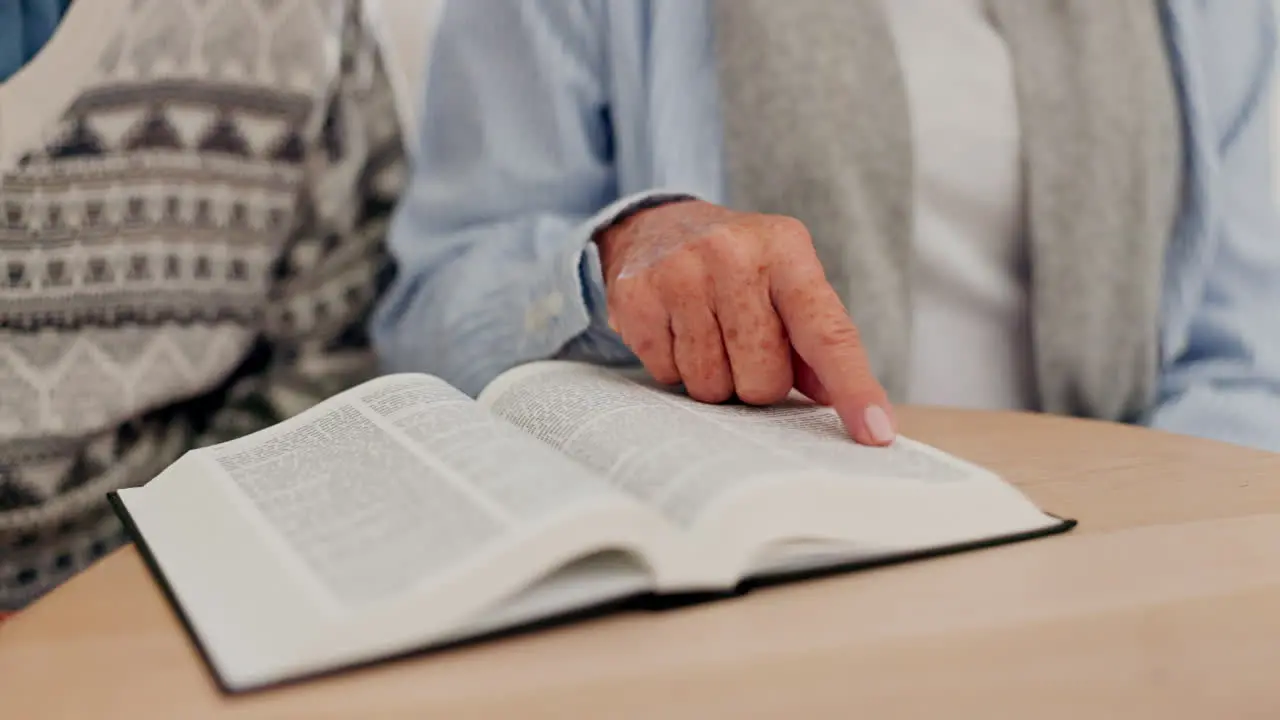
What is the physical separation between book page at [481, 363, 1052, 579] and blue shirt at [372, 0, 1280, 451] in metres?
0.28

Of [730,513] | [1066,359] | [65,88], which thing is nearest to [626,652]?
[730,513]

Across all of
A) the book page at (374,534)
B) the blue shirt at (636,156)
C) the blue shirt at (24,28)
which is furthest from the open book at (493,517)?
the blue shirt at (24,28)

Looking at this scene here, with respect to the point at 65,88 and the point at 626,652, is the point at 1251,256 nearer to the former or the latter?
the point at 626,652

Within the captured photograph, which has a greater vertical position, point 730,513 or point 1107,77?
point 1107,77

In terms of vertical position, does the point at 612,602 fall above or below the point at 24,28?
below

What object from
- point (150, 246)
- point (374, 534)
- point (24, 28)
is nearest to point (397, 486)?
point (374, 534)

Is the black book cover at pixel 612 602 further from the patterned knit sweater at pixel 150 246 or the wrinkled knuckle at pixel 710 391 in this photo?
the patterned knit sweater at pixel 150 246

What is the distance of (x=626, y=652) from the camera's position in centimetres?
34

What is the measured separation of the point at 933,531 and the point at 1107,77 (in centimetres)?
55

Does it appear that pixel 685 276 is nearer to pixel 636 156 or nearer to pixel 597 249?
pixel 597 249

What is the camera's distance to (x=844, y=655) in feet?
1.13

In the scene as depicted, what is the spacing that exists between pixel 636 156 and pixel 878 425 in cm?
42

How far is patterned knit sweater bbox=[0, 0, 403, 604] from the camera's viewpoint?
76 cm

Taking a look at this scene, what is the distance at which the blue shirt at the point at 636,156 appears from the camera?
0.81 m
